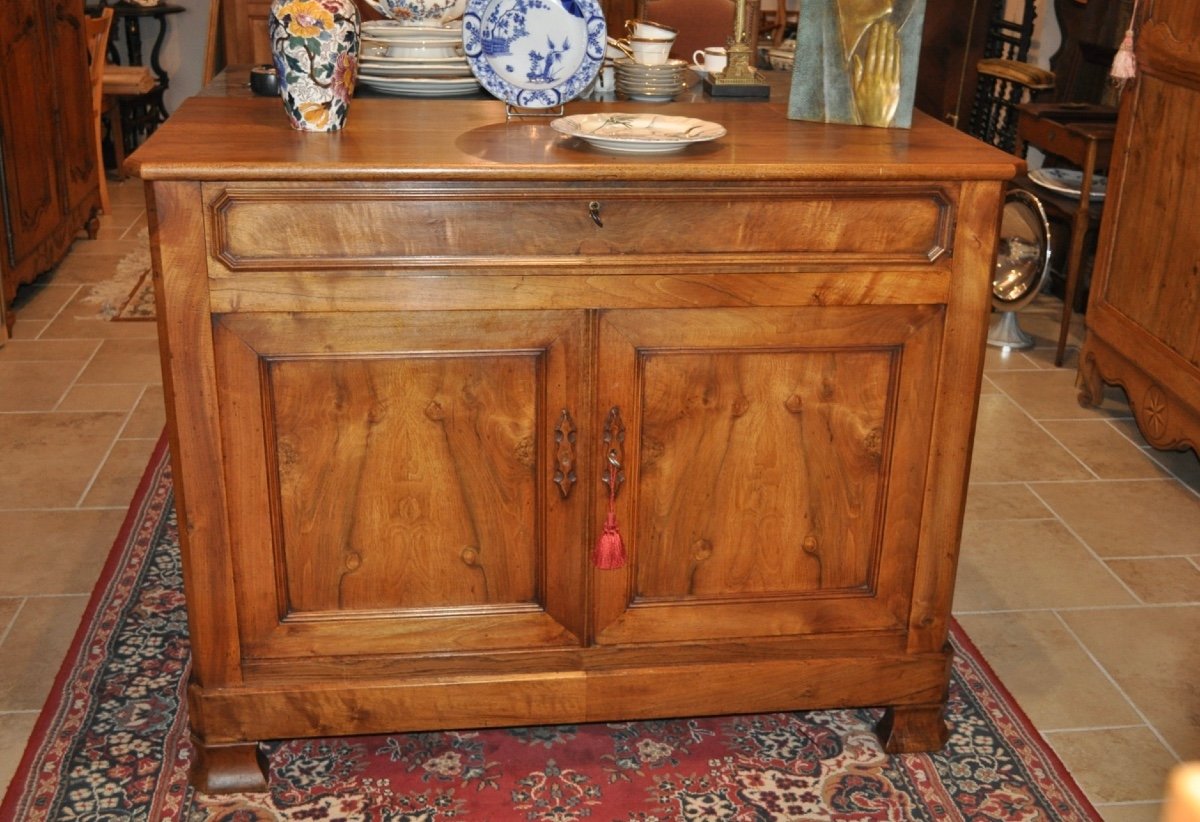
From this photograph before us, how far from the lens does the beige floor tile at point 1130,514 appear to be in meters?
2.87

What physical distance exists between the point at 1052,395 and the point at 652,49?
1.97 meters

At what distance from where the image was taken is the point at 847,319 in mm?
1851

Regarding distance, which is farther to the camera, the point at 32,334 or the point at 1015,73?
the point at 1015,73

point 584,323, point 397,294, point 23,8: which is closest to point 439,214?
point 397,294

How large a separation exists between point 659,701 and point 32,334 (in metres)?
2.74

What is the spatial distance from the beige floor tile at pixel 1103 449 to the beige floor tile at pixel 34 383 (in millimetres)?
2653

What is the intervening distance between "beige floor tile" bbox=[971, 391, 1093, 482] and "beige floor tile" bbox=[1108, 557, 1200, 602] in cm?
43

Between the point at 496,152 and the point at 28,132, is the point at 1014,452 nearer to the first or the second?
the point at 496,152

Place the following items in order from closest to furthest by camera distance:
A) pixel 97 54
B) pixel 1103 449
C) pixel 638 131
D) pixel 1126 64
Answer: pixel 638 131 → pixel 1126 64 → pixel 1103 449 → pixel 97 54

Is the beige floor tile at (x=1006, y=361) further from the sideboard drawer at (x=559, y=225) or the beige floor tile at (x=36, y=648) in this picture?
the beige floor tile at (x=36, y=648)

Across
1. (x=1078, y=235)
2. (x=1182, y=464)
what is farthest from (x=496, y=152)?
(x=1078, y=235)

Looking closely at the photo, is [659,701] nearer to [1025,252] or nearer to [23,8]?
[1025,252]

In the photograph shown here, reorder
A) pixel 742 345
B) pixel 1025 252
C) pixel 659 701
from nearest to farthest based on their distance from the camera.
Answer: pixel 742 345 < pixel 659 701 < pixel 1025 252

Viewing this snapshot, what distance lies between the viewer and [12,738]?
2107 millimetres
